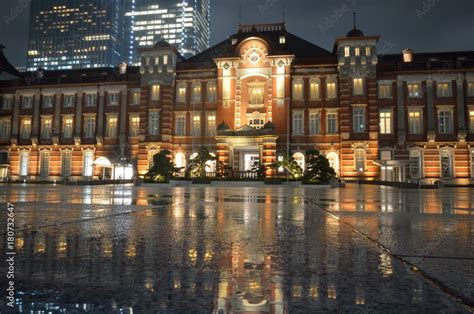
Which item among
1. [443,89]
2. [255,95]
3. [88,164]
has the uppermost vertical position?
[443,89]

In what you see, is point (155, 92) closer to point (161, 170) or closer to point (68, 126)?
point (68, 126)

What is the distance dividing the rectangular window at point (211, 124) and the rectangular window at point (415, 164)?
20563mm

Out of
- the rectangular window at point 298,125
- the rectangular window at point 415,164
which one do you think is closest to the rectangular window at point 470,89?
the rectangular window at point 415,164

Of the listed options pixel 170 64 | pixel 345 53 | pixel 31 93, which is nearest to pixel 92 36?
pixel 31 93

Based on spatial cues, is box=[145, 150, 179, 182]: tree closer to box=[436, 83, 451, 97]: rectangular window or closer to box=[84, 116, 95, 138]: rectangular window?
box=[84, 116, 95, 138]: rectangular window

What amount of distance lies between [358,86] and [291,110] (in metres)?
7.11

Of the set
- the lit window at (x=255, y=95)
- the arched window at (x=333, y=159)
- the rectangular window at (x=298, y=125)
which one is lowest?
the arched window at (x=333, y=159)

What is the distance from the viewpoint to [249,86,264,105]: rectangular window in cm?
4156

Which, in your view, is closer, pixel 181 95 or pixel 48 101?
pixel 181 95

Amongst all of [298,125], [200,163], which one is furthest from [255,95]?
[200,163]

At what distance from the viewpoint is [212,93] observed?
1681 inches

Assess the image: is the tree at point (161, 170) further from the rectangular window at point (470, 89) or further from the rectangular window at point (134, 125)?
the rectangular window at point (470, 89)

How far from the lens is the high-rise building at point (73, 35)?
16388cm

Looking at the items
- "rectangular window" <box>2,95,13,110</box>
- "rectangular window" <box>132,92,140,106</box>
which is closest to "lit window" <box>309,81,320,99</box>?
"rectangular window" <box>132,92,140,106</box>
